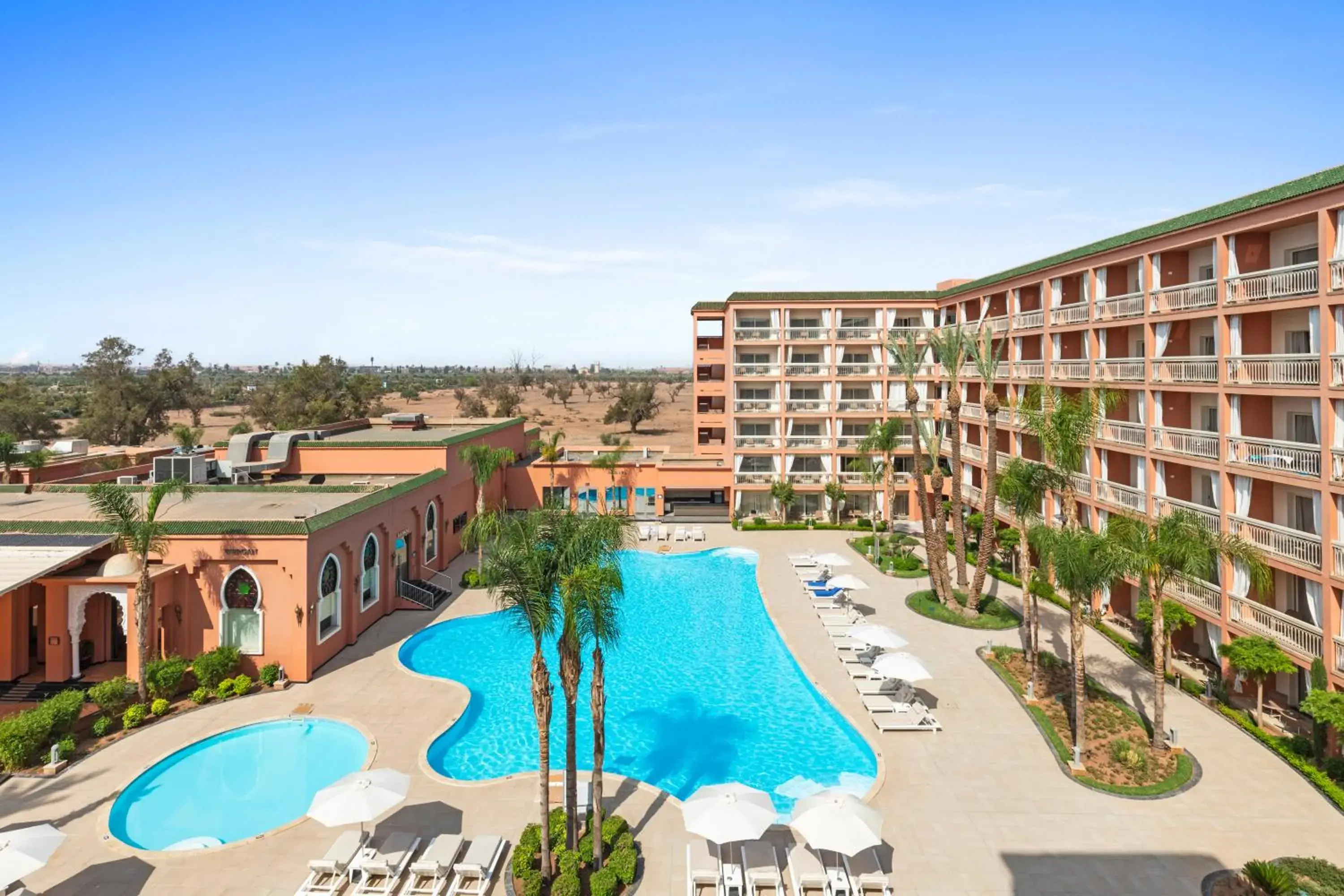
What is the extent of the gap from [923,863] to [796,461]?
36.0 m

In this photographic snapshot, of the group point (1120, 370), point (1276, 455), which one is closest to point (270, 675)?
point (1276, 455)

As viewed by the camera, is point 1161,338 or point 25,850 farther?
point 1161,338

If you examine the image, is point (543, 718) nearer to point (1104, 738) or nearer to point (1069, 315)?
point (1104, 738)

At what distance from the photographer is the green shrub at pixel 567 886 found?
12.7m

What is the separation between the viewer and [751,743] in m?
20.3

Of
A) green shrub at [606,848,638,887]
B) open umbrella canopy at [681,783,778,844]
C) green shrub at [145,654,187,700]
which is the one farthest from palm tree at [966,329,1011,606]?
green shrub at [145,654,187,700]

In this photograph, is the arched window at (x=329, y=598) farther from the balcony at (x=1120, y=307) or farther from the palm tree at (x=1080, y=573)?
the balcony at (x=1120, y=307)

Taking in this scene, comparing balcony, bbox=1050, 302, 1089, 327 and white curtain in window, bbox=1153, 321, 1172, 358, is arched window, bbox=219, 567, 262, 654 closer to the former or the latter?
white curtain in window, bbox=1153, 321, 1172, 358

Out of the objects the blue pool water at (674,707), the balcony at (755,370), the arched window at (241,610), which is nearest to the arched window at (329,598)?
the arched window at (241,610)

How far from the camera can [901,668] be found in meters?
21.6

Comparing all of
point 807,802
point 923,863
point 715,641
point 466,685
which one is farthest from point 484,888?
point 715,641

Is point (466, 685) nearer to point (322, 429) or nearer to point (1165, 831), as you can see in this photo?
point (1165, 831)

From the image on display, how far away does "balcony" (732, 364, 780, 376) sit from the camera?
4862 cm

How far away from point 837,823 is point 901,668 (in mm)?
8855
